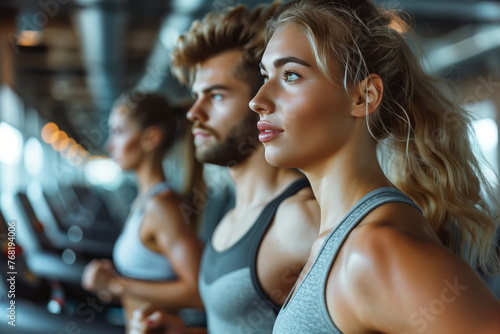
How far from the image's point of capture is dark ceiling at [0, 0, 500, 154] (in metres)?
3.54

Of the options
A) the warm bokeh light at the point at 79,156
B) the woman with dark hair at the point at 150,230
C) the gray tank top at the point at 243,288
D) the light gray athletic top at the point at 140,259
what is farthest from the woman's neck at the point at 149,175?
the warm bokeh light at the point at 79,156

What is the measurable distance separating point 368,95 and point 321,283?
10.1 inches

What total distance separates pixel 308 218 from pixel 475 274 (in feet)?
1.42

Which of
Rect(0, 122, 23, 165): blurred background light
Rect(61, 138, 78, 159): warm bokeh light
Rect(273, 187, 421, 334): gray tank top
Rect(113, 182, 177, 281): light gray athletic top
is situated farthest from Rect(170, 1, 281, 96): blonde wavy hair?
Rect(61, 138, 78, 159): warm bokeh light

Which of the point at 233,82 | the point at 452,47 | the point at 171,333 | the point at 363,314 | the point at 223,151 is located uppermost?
the point at 452,47

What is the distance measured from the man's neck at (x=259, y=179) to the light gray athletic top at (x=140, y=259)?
61 cm

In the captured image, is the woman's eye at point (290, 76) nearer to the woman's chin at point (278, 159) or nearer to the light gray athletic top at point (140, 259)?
the woman's chin at point (278, 159)

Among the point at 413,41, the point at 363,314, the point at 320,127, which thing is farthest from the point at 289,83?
the point at 363,314

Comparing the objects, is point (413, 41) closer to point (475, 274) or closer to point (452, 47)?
point (475, 274)

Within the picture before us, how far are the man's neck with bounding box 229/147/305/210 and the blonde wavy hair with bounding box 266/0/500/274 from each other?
0.36 meters

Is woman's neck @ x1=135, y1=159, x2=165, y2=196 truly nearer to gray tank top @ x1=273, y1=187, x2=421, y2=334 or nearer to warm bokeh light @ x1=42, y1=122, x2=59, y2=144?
gray tank top @ x1=273, y1=187, x2=421, y2=334

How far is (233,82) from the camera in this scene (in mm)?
1117

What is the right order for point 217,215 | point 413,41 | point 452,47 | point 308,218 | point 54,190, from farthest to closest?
point 54,190, point 452,47, point 217,215, point 308,218, point 413,41

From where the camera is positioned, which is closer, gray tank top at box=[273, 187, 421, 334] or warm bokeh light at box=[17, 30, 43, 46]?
gray tank top at box=[273, 187, 421, 334]
